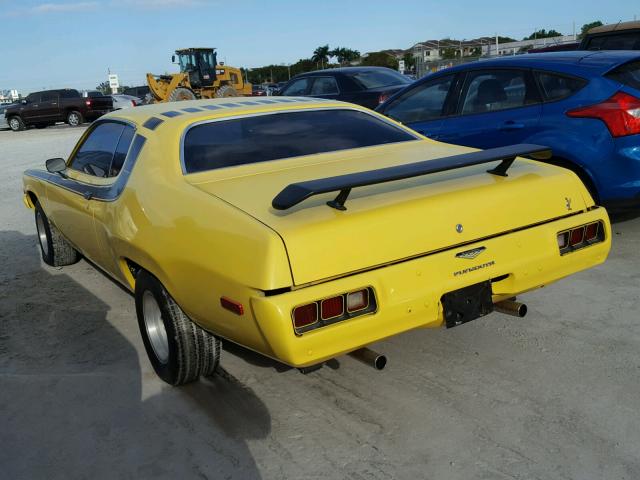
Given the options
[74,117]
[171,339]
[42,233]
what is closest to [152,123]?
[171,339]

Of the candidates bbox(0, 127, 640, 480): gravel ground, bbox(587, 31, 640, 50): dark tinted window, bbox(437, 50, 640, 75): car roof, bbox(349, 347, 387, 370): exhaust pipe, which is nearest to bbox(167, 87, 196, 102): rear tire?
bbox(587, 31, 640, 50): dark tinted window

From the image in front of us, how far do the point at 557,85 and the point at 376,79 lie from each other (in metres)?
6.59

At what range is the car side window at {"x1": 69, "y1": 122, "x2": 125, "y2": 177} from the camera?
3920 mm

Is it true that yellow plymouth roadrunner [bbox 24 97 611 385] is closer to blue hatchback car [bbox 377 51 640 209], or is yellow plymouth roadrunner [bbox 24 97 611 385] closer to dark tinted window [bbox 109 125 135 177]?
dark tinted window [bbox 109 125 135 177]

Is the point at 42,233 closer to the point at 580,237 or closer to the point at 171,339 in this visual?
the point at 171,339

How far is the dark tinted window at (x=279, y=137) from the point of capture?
132 inches

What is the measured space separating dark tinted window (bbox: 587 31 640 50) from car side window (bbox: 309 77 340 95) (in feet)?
14.2

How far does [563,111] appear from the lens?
4875mm

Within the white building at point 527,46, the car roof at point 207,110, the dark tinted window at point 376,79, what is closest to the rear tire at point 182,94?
the dark tinted window at point 376,79

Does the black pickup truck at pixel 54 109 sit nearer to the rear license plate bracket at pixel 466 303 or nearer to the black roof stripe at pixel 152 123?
the black roof stripe at pixel 152 123

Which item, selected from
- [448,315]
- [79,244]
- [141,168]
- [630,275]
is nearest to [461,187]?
[448,315]

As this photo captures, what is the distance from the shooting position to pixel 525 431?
2.65 m

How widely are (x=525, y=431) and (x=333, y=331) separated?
100cm

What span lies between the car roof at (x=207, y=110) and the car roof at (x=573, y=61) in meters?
2.00
